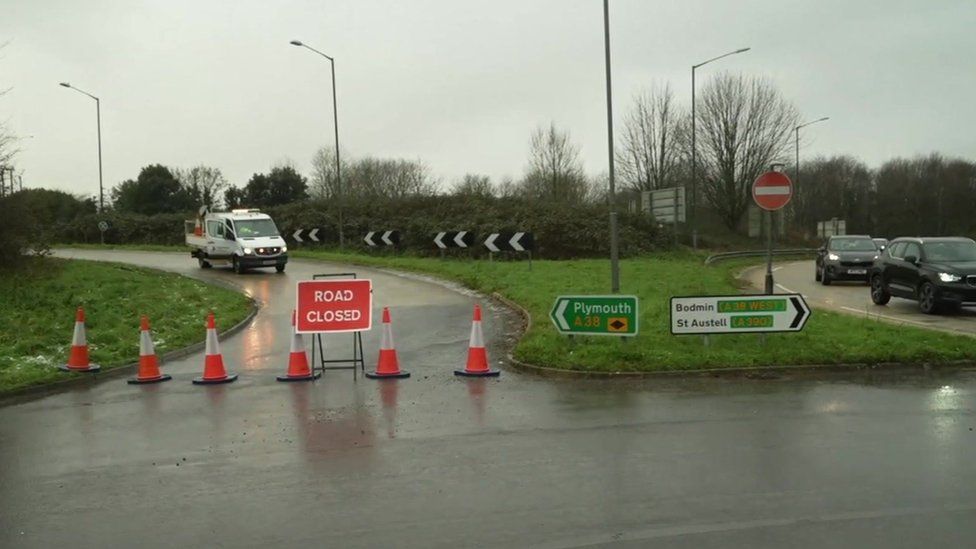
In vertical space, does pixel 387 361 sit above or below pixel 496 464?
above

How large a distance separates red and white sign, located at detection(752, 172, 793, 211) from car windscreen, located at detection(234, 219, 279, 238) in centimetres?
2083

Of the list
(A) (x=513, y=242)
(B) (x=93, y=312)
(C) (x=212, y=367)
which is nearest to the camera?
(C) (x=212, y=367)

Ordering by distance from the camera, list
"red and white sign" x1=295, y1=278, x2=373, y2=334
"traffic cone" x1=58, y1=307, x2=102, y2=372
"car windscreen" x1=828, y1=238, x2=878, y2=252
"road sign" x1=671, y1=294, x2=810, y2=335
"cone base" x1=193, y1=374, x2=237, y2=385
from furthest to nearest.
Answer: "car windscreen" x1=828, y1=238, x2=878, y2=252, "traffic cone" x1=58, y1=307, x2=102, y2=372, "red and white sign" x1=295, y1=278, x2=373, y2=334, "road sign" x1=671, y1=294, x2=810, y2=335, "cone base" x1=193, y1=374, x2=237, y2=385

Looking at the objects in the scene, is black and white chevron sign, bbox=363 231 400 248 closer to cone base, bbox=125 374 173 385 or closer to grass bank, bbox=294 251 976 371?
grass bank, bbox=294 251 976 371

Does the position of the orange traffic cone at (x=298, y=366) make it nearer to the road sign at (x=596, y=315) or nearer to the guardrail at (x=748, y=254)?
the road sign at (x=596, y=315)

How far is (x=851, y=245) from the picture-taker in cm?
2734

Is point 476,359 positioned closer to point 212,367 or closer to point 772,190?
point 212,367

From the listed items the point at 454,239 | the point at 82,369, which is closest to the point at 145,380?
the point at 82,369

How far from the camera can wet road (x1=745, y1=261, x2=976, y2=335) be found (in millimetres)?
16112

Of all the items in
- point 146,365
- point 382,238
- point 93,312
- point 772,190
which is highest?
point 772,190

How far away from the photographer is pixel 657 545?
4.93 meters

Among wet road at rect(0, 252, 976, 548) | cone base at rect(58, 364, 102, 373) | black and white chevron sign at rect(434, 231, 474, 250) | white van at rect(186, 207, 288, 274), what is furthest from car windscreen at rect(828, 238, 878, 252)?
cone base at rect(58, 364, 102, 373)

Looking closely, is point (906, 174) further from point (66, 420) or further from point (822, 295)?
point (66, 420)

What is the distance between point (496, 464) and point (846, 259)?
73.8 ft
